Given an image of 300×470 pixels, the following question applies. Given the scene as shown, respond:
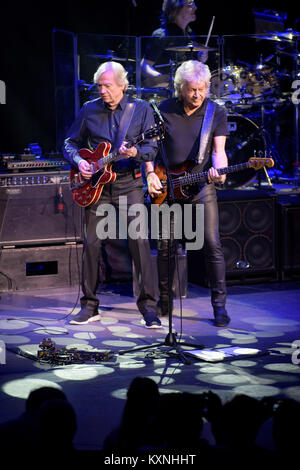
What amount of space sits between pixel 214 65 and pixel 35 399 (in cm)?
761

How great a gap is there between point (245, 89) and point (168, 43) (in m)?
1.26

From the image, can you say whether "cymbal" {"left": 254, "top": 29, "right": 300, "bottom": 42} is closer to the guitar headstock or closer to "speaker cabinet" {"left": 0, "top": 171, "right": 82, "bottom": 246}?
"speaker cabinet" {"left": 0, "top": 171, "right": 82, "bottom": 246}

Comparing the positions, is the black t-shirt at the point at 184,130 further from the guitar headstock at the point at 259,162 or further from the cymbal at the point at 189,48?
the cymbal at the point at 189,48

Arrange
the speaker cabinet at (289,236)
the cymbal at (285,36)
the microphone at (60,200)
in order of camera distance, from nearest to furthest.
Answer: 1. the microphone at (60,200)
2. the speaker cabinet at (289,236)
3. the cymbal at (285,36)

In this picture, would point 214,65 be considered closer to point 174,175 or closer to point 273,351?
point 174,175

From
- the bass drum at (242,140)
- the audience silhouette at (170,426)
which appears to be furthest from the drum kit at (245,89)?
the audience silhouette at (170,426)

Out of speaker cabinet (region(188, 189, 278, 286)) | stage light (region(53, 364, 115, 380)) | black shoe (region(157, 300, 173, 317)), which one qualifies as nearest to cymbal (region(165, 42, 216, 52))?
speaker cabinet (region(188, 189, 278, 286))

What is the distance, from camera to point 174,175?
5.63m

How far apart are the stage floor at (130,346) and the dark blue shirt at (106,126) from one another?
4.30ft

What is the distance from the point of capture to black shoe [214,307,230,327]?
5577 mm

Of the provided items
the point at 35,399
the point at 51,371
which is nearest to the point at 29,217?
the point at 51,371

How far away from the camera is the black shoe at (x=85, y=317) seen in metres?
5.67

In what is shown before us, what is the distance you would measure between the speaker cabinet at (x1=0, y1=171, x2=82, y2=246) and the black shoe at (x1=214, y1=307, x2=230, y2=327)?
2.01 metres

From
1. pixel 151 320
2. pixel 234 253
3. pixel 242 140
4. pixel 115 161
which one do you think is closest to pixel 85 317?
pixel 151 320
